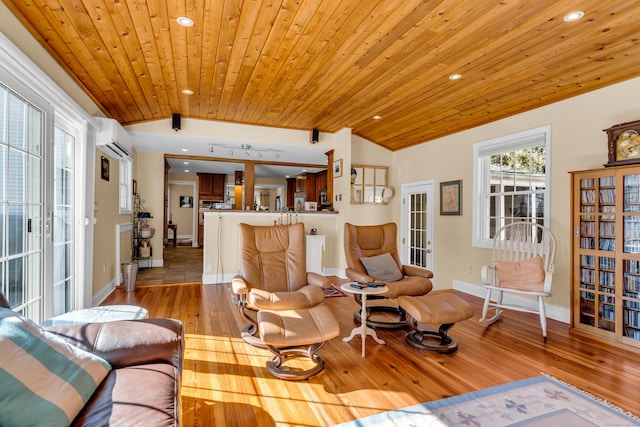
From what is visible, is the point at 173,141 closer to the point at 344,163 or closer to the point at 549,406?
the point at 344,163

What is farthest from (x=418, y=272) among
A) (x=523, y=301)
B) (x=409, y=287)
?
(x=523, y=301)

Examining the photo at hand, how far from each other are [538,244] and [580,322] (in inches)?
36.2

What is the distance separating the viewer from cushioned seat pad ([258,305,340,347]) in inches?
89.0

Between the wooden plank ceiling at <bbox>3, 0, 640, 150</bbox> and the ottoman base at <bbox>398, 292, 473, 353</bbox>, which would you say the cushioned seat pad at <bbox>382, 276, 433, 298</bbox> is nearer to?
the ottoman base at <bbox>398, 292, 473, 353</bbox>

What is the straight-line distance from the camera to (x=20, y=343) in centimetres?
119

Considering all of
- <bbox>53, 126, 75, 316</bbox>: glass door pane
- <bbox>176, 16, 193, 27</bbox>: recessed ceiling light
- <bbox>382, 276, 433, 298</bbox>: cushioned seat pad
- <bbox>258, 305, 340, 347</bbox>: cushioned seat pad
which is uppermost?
<bbox>176, 16, 193, 27</bbox>: recessed ceiling light

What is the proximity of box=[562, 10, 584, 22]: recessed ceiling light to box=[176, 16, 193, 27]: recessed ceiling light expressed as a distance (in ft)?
8.76

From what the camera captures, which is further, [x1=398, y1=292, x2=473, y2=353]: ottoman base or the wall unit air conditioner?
the wall unit air conditioner

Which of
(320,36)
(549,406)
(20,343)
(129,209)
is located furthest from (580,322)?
(129,209)

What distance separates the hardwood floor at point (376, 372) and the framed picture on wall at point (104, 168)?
7.20 feet

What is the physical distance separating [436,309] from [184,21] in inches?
118

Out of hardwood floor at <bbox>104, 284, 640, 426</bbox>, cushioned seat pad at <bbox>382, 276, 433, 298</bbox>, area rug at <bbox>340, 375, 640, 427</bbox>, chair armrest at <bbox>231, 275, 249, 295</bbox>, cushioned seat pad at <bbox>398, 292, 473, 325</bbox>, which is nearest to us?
area rug at <bbox>340, 375, 640, 427</bbox>

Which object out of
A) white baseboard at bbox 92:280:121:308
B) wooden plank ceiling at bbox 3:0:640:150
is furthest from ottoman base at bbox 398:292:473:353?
white baseboard at bbox 92:280:121:308

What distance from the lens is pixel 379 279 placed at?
12.2 ft
